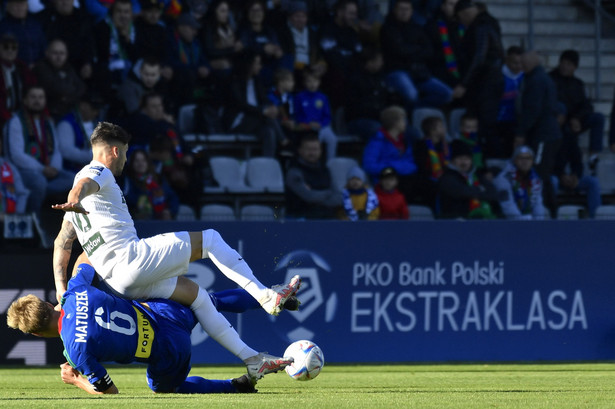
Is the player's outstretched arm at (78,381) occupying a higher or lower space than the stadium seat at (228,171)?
lower

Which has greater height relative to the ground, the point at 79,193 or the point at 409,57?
the point at 409,57

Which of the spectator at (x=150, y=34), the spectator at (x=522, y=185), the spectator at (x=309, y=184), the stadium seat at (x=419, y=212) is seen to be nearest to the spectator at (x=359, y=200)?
the spectator at (x=309, y=184)

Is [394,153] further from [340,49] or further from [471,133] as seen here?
[340,49]

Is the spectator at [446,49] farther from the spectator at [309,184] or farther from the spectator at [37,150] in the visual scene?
the spectator at [37,150]

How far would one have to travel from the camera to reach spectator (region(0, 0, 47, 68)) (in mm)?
13164

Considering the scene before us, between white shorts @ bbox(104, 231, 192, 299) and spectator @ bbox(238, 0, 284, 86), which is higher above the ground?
spectator @ bbox(238, 0, 284, 86)

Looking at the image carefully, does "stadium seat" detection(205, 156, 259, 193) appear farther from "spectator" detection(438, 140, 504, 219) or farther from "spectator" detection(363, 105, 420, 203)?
"spectator" detection(438, 140, 504, 219)

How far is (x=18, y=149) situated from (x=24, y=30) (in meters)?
1.65

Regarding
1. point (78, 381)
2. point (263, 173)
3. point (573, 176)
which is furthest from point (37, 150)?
point (573, 176)

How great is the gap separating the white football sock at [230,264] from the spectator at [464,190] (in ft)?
19.3

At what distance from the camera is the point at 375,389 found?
7879 mm

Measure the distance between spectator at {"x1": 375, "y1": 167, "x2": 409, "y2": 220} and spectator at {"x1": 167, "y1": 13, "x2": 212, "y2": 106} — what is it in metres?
2.79

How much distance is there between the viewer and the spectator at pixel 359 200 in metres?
12.5

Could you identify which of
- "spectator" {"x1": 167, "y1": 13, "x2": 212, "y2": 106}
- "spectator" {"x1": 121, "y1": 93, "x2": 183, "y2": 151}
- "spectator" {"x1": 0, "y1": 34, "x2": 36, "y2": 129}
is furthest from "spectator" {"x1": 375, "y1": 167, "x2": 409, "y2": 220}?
"spectator" {"x1": 0, "y1": 34, "x2": 36, "y2": 129}
